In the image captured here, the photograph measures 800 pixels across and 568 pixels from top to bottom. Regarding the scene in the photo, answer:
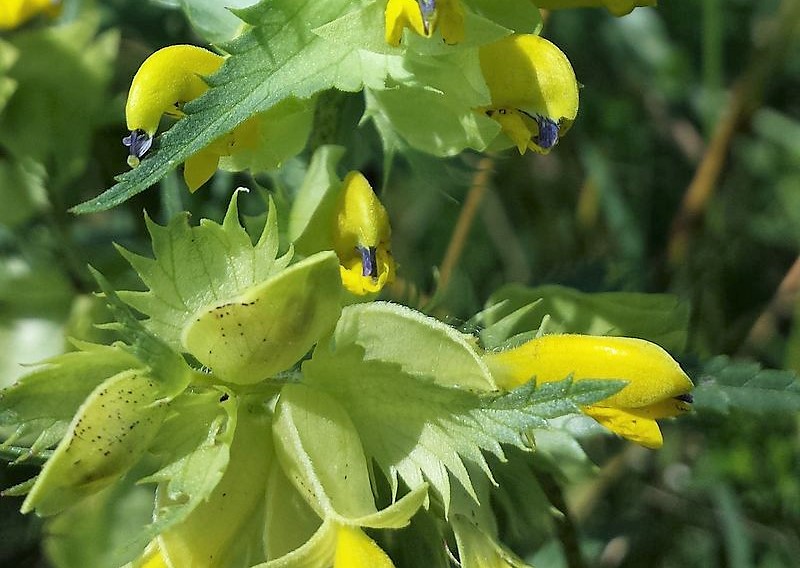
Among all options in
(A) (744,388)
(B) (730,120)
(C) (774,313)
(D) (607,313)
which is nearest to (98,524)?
(D) (607,313)

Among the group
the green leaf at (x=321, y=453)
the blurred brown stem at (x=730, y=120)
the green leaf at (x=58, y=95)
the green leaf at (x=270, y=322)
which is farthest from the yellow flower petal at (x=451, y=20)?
the blurred brown stem at (x=730, y=120)

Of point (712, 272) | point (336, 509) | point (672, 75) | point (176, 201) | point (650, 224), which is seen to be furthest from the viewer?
point (672, 75)

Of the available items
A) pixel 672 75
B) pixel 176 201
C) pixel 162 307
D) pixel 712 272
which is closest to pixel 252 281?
pixel 162 307

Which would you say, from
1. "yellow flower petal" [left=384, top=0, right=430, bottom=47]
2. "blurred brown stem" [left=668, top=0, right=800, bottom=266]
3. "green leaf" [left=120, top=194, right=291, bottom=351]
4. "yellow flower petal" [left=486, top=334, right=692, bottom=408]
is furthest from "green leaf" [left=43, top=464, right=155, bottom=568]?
"blurred brown stem" [left=668, top=0, right=800, bottom=266]

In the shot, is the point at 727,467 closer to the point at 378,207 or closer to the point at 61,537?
the point at 378,207

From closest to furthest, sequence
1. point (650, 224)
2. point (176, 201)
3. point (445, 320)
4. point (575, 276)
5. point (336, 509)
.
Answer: point (336, 509), point (445, 320), point (176, 201), point (575, 276), point (650, 224)

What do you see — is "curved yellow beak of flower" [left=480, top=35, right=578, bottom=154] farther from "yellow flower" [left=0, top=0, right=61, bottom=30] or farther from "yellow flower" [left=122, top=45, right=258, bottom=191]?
"yellow flower" [left=0, top=0, right=61, bottom=30]

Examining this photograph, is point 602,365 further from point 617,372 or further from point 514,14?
point 514,14
